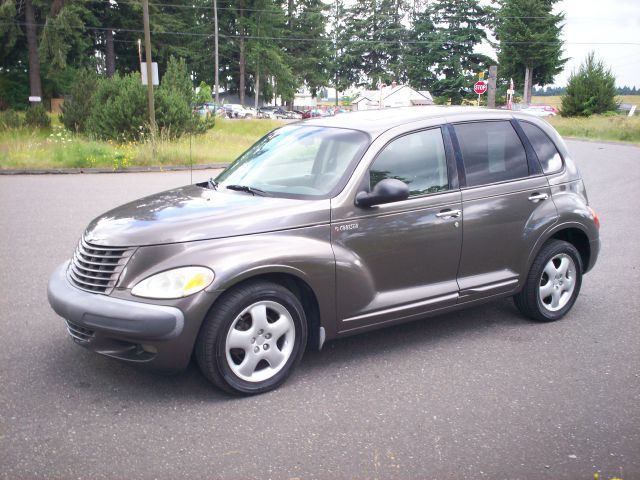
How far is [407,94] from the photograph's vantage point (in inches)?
2702

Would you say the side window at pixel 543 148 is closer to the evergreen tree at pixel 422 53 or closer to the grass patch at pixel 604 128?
the grass patch at pixel 604 128

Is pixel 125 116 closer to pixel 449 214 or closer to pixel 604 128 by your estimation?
pixel 449 214

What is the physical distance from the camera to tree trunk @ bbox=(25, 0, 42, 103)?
170 feet

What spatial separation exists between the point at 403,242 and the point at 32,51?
55.0m

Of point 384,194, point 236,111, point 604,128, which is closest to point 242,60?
point 236,111

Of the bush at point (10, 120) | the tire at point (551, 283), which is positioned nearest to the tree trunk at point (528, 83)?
the bush at point (10, 120)

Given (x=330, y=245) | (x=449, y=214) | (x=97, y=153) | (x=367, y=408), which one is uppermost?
(x=449, y=214)

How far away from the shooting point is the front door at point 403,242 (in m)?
4.47

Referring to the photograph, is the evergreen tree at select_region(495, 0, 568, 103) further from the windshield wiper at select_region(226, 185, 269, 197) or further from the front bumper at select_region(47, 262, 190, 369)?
the front bumper at select_region(47, 262, 190, 369)

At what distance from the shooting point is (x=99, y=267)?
4.07m

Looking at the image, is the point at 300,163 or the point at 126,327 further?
the point at 300,163

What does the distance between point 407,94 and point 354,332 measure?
66436 mm

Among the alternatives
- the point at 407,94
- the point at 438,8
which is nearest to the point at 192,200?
the point at 407,94

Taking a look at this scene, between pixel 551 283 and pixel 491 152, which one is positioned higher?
pixel 491 152
